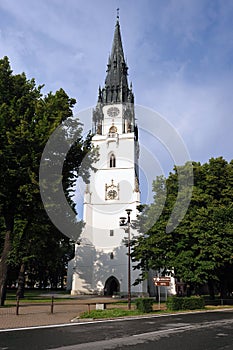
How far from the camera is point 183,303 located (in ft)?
71.2

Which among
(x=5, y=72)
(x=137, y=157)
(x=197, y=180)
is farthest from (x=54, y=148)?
(x=137, y=157)

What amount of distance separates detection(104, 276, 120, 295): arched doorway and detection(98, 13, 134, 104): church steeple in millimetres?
32455

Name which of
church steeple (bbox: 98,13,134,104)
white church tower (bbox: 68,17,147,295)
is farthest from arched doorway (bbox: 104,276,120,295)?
church steeple (bbox: 98,13,134,104)

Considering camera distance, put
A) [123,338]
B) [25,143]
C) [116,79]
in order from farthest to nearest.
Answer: [116,79]
[25,143]
[123,338]

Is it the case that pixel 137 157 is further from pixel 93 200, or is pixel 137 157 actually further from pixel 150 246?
pixel 150 246

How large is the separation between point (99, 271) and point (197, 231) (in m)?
28.1

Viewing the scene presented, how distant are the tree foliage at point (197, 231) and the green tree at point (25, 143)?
26.8 feet

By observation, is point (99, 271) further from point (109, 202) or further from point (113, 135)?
point (113, 135)

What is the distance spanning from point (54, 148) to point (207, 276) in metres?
14.9

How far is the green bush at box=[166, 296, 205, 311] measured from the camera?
2117cm

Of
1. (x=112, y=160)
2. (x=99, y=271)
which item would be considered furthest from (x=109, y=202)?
(x=99, y=271)

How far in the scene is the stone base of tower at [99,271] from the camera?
48.5 meters

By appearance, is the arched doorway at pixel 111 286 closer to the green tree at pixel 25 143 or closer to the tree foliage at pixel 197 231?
the tree foliage at pixel 197 231

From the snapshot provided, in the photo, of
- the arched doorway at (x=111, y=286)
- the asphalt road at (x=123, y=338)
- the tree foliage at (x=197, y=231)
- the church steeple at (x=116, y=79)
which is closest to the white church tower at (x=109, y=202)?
the arched doorway at (x=111, y=286)
